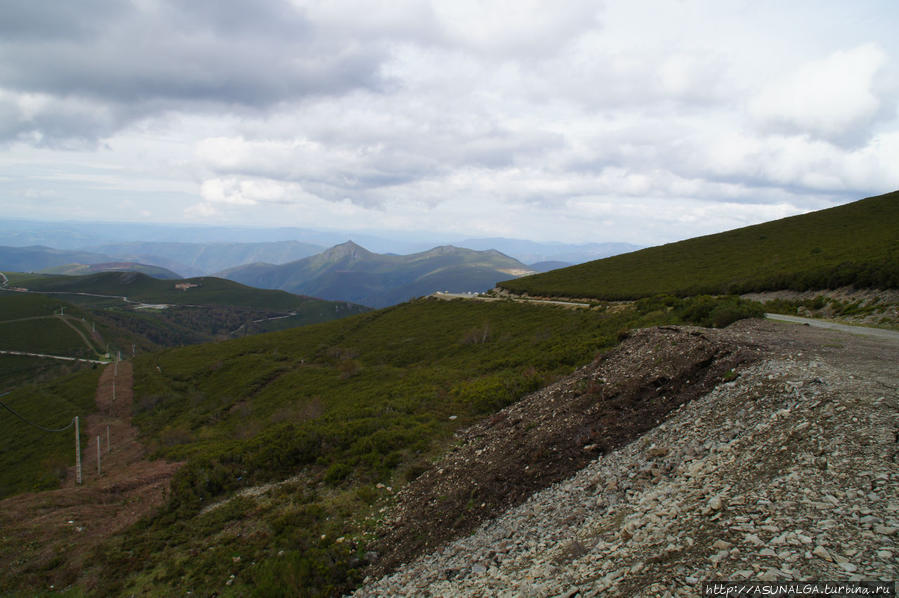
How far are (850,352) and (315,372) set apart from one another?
4840 cm

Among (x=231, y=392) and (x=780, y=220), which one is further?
(x=780, y=220)

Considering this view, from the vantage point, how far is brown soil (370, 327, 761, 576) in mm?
11312

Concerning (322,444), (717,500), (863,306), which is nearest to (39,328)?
(322,444)

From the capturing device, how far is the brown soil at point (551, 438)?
37.1 feet

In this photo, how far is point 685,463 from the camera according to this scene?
8812 millimetres

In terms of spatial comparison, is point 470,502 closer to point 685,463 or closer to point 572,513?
point 572,513

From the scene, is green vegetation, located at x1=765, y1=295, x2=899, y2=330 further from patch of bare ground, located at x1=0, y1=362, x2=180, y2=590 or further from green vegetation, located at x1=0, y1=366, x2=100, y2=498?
green vegetation, located at x1=0, y1=366, x2=100, y2=498

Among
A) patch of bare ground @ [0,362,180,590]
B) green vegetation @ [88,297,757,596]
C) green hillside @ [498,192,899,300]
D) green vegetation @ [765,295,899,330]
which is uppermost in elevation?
green hillside @ [498,192,899,300]

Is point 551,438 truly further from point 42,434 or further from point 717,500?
point 42,434

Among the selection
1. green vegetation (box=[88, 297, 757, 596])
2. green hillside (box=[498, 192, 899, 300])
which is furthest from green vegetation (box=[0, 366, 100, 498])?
green hillside (box=[498, 192, 899, 300])

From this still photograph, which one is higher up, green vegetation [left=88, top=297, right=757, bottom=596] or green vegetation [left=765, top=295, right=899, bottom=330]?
green vegetation [left=765, top=295, right=899, bottom=330]

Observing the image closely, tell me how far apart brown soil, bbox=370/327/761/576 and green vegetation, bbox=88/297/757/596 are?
4.79 feet

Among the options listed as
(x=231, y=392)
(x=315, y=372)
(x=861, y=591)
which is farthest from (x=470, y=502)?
(x=231, y=392)

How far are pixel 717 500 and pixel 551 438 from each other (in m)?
6.17
